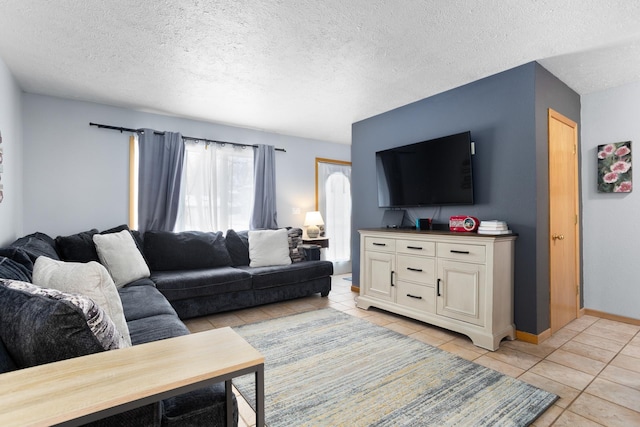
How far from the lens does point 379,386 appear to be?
2037mm

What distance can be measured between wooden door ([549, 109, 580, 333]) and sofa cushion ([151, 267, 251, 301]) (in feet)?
10.2

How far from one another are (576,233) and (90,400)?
419cm

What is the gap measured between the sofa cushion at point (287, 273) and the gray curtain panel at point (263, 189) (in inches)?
39.7

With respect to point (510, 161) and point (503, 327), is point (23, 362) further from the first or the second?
point (510, 161)

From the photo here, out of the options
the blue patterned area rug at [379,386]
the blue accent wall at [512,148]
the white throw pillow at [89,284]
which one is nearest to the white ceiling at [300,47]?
the blue accent wall at [512,148]

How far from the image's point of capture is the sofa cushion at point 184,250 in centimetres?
373

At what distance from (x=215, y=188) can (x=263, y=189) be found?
0.72 metres

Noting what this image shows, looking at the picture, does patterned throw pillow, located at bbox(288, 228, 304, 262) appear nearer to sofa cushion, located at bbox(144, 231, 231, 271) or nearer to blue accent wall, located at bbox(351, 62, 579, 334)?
sofa cushion, located at bbox(144, 231, 231, 271)

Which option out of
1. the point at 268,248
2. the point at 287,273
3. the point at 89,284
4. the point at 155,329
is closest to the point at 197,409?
the point at 89,284

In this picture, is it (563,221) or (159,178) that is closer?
(563,221)

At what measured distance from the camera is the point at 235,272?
362 centimetres

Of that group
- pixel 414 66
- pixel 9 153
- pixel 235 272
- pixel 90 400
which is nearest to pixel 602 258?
pixel 414 66

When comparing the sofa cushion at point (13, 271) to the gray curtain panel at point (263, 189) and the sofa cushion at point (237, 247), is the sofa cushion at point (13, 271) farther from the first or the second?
the gray curtain panel at point (263, 189)

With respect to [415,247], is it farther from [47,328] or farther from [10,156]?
[10,156]
